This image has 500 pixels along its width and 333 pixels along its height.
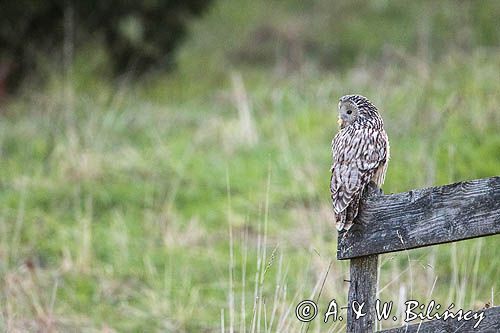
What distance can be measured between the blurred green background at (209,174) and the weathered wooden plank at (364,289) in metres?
0.49

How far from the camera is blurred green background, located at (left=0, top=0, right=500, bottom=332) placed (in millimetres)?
5375

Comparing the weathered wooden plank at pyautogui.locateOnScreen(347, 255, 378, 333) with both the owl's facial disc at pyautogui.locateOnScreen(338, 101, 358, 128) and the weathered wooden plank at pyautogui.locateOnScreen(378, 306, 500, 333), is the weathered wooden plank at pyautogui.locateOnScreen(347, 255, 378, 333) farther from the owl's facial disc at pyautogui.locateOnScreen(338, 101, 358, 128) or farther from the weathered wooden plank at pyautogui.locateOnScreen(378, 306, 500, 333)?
the owl's facial disc at pyautogui.locateOnScreen(338, 101, 358, 128)

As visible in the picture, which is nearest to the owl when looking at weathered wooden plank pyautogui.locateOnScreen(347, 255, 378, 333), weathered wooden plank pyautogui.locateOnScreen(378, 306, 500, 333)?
weathered wooden plank pyautogui.locateOnScreen(347, 255, 378, 333)

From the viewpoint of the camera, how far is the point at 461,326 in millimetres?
3027

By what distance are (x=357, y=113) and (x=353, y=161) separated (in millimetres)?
265

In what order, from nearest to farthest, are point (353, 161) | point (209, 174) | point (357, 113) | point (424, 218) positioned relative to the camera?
point (424, 218)
point (353, 161)
point (357, 113)
point (209, 174)

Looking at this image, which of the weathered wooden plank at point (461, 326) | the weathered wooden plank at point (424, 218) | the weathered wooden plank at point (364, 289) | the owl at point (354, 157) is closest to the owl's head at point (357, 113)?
the owl at point (354, 157)

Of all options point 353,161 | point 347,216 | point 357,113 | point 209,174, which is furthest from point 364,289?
point 209,174

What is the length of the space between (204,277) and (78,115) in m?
3.42

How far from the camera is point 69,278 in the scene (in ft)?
19.9

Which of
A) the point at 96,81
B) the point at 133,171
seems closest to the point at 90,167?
the point at 133,171

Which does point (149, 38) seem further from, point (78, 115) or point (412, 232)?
point (412, 232)

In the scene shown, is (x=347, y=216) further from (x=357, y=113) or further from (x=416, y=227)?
(x=357, y=113)

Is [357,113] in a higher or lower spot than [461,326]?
higher
